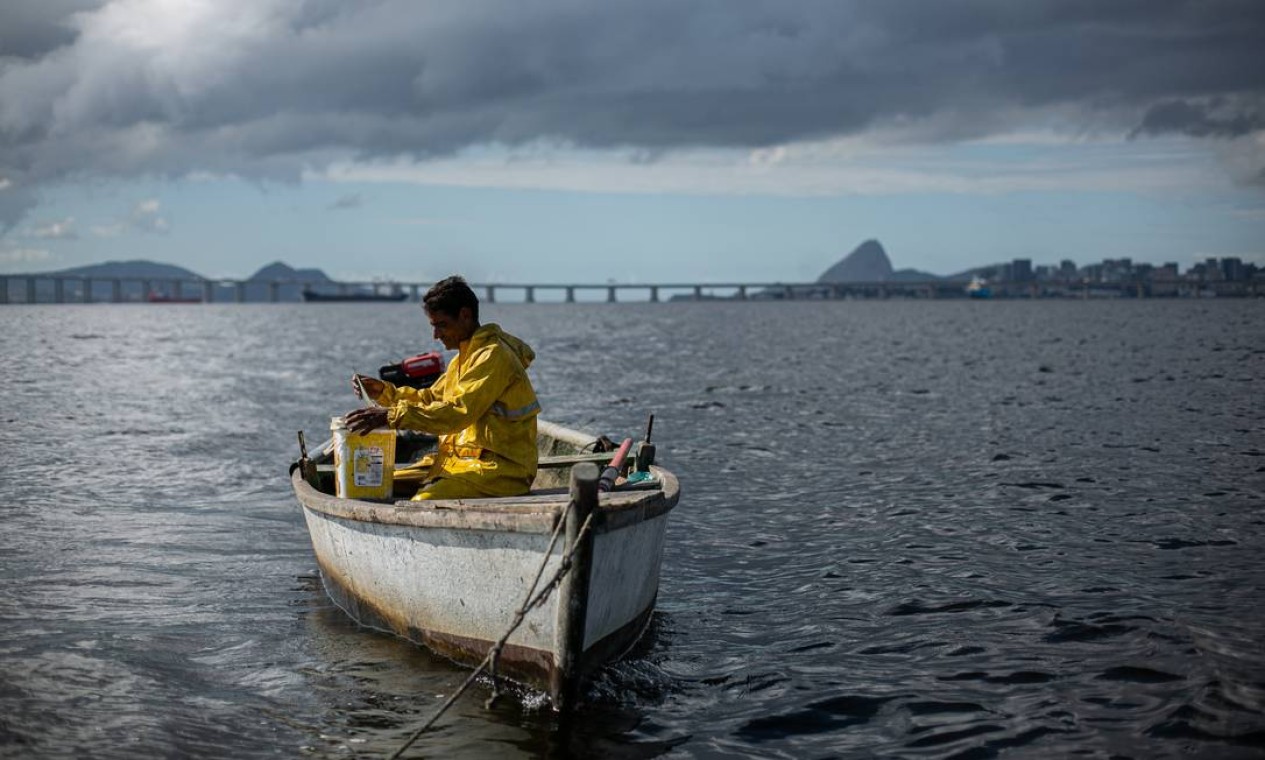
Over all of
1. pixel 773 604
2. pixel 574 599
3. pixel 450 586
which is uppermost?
pixel 574 599

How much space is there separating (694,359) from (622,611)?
52634mm

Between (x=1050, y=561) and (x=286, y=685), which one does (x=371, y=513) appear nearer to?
(x=286, y=685)

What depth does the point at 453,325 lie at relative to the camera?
424 inches

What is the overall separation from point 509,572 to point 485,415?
1847mm

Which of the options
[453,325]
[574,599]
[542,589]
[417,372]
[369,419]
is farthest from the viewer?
[417,372]

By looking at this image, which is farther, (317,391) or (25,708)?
(317,391)

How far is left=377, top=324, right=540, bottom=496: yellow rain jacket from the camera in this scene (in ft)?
34.0

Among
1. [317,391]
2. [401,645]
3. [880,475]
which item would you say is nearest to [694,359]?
[317,391]

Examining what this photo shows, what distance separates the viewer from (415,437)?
1642cm

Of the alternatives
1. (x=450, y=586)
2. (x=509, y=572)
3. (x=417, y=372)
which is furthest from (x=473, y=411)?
(x=417, y=372)

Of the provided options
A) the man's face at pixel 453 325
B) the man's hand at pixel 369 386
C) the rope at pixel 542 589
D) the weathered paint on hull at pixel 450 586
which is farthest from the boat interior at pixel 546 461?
the rope at pixel 542 589

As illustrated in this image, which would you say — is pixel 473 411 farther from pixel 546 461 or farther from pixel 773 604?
pixel 773 604

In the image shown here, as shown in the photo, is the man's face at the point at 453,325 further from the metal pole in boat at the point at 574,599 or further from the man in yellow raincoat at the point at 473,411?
the metal pole in boat at the point at 574,599

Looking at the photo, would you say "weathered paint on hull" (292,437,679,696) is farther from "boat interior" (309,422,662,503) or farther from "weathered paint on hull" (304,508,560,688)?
"boat interior" (309,422,662,503)
